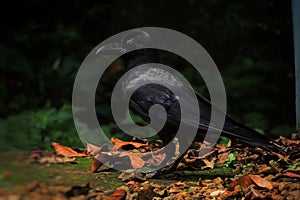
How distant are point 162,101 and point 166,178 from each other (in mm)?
539

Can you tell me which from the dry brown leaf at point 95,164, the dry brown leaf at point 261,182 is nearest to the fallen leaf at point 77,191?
the dry brown leaf at point 95,164

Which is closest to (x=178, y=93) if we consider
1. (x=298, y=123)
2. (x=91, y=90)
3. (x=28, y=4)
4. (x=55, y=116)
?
(x=298, y=123)

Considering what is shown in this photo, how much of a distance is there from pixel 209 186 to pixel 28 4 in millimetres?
7551

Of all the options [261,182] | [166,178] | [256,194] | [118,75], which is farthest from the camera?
[118,75]

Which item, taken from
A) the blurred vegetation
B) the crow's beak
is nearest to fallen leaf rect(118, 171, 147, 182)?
the crow's beak

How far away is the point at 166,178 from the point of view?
336cm

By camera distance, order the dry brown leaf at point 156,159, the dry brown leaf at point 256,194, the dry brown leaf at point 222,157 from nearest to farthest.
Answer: the dry brown leaf at point 256,194, the dry brown leaf at point 156,159, the dry brown leaf at point 222,157

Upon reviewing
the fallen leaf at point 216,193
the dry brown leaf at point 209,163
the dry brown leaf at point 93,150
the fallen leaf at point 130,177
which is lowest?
the fallen leaf at point 216,193

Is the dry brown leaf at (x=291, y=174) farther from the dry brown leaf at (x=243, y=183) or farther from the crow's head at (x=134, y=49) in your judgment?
the crow's head at (x=134, y=49)

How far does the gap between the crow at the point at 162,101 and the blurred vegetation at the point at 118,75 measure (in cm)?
203

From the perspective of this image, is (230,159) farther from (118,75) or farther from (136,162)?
(118,75)

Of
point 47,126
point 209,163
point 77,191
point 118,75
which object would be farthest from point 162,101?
point 118,75

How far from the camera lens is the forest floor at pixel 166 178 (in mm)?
2270

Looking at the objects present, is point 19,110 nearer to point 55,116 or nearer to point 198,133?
point 55,116
